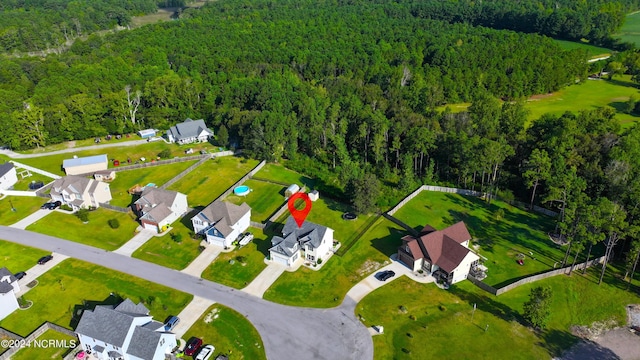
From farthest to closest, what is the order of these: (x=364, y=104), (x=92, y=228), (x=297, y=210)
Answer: (x=364, y=104) → (x=297, y=210) → (x=92, y=228)

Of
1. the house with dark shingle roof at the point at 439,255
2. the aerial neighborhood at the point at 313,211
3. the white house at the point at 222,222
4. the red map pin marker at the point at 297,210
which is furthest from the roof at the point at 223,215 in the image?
the house with dark shingle roof at the point at 439,255

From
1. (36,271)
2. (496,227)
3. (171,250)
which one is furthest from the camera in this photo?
(496,227)

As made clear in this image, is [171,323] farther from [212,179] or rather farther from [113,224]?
[212,179]

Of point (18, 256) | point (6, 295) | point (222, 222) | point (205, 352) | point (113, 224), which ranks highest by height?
point (222, 222)

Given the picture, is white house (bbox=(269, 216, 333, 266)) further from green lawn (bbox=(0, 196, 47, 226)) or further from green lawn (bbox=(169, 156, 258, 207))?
green lawn (bbox=(0, 196, 47, 226))

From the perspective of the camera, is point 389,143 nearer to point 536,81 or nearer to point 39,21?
point 536,81

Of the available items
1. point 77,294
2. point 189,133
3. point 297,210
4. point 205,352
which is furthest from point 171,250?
point 189,133

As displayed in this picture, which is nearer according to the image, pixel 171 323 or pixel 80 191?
pixel 171 323

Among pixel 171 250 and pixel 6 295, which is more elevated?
pixel 6 295

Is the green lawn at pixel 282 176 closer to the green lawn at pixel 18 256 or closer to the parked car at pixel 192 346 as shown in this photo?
the green lawn at pixel 18 256
